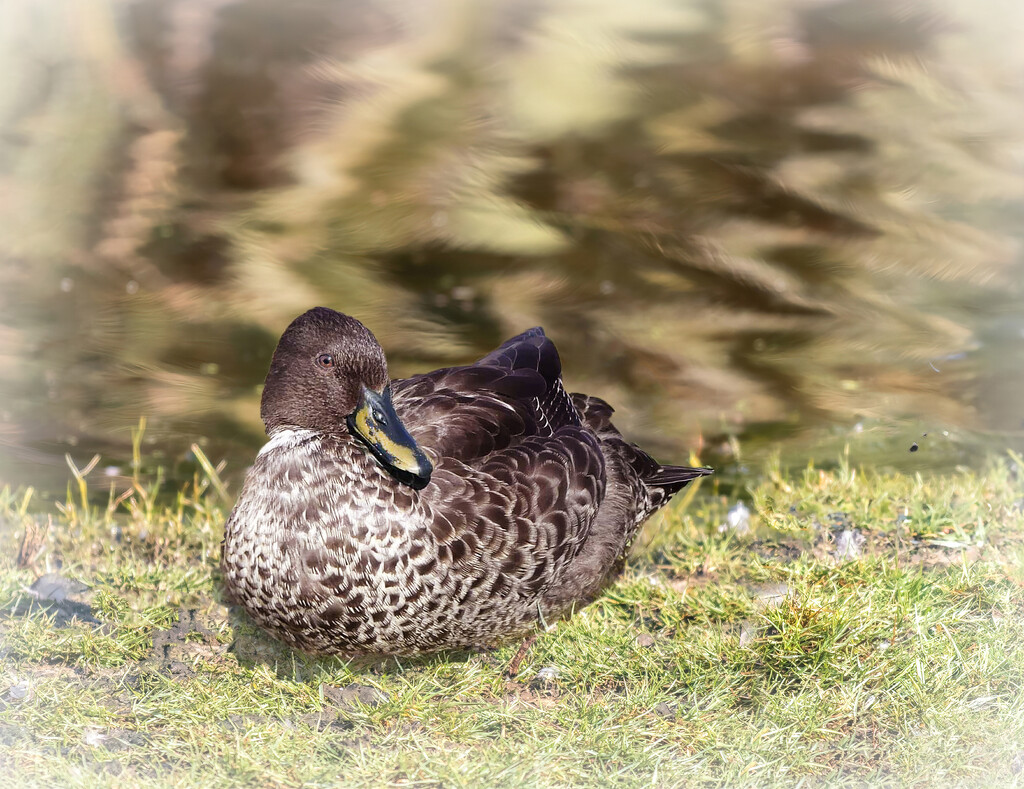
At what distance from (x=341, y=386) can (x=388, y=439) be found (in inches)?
11.3

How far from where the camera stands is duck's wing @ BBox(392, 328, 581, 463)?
15.1ft

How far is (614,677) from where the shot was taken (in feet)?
15.3

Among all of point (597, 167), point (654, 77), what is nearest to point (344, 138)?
point (597, 167)

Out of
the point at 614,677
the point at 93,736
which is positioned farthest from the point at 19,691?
the point at 614,677

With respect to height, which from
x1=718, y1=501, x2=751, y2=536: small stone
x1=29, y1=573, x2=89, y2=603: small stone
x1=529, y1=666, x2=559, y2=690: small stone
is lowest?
x1=29, y1=573, x2=89, y2=603: small stone

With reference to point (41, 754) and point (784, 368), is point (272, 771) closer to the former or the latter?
point (41, 754)

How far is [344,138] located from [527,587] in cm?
669

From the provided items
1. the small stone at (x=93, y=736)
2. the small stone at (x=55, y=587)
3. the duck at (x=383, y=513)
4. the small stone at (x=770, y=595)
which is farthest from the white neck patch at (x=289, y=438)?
the small stone at (x=770, y=595)

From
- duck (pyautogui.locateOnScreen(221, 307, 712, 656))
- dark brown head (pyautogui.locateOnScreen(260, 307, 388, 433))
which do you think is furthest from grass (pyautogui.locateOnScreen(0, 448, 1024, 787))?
dark brown head (pyautogui.locateOnScreen(260, 307, 388, 433))

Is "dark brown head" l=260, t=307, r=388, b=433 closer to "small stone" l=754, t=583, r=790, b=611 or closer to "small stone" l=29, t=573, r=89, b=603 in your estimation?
"small stone" l=29, t=573, r=89, b=603

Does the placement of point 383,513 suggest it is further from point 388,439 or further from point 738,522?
point 738,522

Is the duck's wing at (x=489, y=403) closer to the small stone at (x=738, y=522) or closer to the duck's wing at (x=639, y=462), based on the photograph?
the duck's wing at (x=639, y=462)

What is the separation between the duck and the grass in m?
0.33

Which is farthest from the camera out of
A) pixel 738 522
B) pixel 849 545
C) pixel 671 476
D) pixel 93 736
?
pixel 738 522
